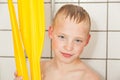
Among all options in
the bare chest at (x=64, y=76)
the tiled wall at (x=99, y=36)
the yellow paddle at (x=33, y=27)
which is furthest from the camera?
the tiled wall at (x=99, y=36)

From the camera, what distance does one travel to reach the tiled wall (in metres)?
1.19

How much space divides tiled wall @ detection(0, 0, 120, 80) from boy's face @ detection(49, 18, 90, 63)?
316 millimetres

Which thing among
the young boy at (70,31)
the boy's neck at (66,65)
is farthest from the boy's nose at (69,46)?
the boy's neck at (66,65)

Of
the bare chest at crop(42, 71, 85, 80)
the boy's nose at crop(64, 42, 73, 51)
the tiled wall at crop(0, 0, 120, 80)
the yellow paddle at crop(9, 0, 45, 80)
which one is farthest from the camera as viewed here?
the tiled wall at crop(0, 0, 120, 80)

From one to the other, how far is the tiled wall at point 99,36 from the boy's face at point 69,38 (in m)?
0.32

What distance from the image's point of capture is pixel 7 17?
1246 millimetres

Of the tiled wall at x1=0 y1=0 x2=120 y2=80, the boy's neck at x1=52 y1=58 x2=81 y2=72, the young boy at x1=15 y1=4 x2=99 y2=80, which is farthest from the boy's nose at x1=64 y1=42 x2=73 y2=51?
the tiled wall at x1=0 y1=0 x2=120 y2=80

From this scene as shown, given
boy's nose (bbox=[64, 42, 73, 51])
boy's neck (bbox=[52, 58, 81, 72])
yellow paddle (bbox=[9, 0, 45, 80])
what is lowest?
boy's neck (bbox=[52, 58, 81, 72])

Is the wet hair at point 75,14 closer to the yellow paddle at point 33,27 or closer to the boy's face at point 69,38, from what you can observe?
the boy's face at point 69,38

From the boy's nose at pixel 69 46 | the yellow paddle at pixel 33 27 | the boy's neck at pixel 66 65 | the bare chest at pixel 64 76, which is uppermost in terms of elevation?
the yellow paddle at pixel 33 27

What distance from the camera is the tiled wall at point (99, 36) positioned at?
119 centimetres

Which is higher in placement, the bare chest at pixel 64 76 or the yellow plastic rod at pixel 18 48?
the yellow plastic rod at pixel 18 48

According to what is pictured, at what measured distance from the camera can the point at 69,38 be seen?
0.86 metres

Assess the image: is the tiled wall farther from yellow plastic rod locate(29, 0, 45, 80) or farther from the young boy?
yellow plastic rod locate(29, 0, 45, 80)
